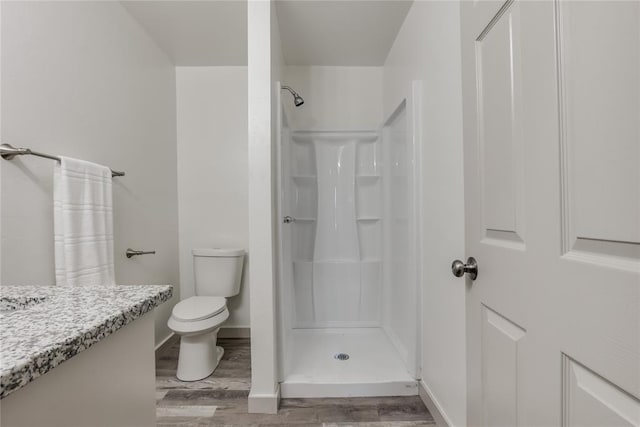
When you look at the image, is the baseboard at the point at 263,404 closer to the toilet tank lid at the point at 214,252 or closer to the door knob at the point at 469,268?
the toilet tank lid at the point at 214,252

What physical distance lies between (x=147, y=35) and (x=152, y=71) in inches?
9.5

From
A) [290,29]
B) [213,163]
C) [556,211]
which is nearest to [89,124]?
[213,163]

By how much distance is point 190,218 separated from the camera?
7.93 feet

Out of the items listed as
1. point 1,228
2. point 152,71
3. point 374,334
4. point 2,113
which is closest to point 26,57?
point 2,113

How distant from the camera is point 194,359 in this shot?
1787mm

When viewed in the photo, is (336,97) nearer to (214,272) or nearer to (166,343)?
(214,272)

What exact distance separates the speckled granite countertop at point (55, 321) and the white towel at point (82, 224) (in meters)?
0.64

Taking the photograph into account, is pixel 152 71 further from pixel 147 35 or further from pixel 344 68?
pixel 344 68

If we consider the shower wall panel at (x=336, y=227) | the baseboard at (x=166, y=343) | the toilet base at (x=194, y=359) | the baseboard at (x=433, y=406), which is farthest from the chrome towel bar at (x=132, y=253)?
the baseboard at (x=433, y=406)

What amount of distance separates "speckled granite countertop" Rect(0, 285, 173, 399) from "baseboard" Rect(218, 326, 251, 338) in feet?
6.21

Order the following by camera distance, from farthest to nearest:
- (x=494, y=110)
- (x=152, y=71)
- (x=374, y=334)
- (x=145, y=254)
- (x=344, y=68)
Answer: (x=344, y=68) < (x=374, y=334) < (x=152, y=71) < (x=145, y=254) < (x=494, y=110)

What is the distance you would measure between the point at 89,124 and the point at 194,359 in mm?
1527

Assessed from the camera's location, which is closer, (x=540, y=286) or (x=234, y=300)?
(x=540, y=286)

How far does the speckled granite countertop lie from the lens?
0.33 meters
